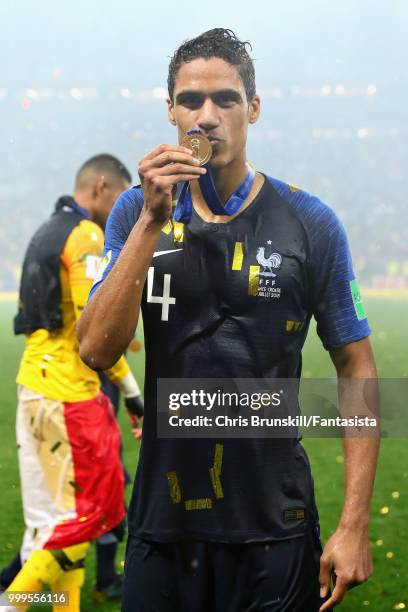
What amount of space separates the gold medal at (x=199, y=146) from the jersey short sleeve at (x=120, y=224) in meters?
0.30

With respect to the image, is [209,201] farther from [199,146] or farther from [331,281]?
[331,281]

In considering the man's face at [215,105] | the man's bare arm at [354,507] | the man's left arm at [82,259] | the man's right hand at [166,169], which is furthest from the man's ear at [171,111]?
the man's left arm at [82,259]

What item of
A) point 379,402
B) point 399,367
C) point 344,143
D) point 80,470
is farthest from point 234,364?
point 344,143

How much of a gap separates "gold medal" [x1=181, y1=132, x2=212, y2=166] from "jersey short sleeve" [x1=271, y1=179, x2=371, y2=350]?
1.32 feet

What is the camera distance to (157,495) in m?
2.29

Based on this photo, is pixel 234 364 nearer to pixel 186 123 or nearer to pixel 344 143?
pixel 186 123

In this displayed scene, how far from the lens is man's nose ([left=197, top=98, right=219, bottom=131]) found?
220 cm

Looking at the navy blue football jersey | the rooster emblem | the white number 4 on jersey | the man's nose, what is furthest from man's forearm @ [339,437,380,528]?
the man's nose

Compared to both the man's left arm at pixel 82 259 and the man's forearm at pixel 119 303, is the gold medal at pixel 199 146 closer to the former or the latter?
the man's forearm at pixel 119 303

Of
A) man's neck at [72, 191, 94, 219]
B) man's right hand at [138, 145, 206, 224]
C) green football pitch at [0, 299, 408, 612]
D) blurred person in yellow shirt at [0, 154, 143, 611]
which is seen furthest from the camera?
green football pitch at [0, 299, 408, 612]

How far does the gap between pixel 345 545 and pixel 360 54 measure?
16018 centimetres

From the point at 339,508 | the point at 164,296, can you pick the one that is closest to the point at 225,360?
the point at 164,296

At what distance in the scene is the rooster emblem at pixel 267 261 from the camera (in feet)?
7.47

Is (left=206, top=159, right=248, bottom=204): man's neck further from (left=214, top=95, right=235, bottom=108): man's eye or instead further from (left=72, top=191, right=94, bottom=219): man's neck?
(left=72, top=191, right=94, bottom=219): man's neck
